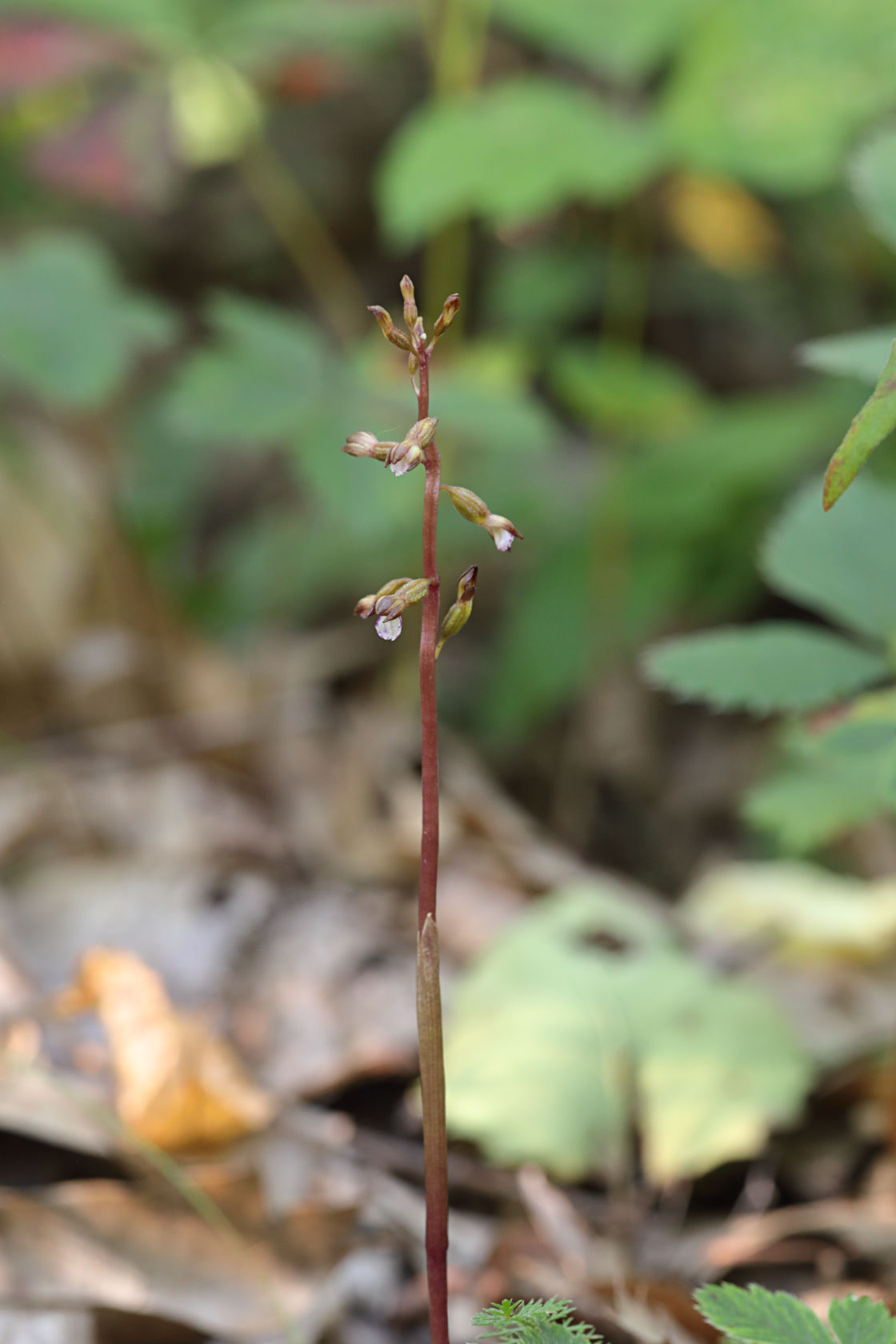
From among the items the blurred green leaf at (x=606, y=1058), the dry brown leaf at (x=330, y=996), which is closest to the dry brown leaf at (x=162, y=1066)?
the dry brown leaf at (x=330, y=996)

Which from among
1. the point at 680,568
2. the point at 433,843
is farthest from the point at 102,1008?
the point at 680,568

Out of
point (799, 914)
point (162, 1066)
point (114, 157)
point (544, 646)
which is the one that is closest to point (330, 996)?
point (162, 1066)

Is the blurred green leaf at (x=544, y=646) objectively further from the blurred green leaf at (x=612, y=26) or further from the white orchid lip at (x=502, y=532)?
the white orchid lip at (x=502, y=532)

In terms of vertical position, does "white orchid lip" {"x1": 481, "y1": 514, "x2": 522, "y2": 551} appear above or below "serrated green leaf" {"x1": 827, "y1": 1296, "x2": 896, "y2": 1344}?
above

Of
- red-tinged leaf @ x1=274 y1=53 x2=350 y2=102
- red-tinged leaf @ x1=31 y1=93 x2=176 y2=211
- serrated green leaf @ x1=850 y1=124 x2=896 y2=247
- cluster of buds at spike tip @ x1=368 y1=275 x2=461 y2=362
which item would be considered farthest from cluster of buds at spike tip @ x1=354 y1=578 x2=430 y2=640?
red-tinged leaf @ x1=274 y1=53 x2=350 y2=102

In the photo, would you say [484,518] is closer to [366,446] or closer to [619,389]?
[366,446]

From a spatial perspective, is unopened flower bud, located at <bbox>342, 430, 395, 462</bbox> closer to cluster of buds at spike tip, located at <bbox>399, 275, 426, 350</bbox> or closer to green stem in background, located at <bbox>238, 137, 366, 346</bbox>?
cluster of buds at spike tip, located at <bbox>399, 275, 426, 350</bbox>

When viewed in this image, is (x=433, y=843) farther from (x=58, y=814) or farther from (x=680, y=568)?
(x=680, y=568)
